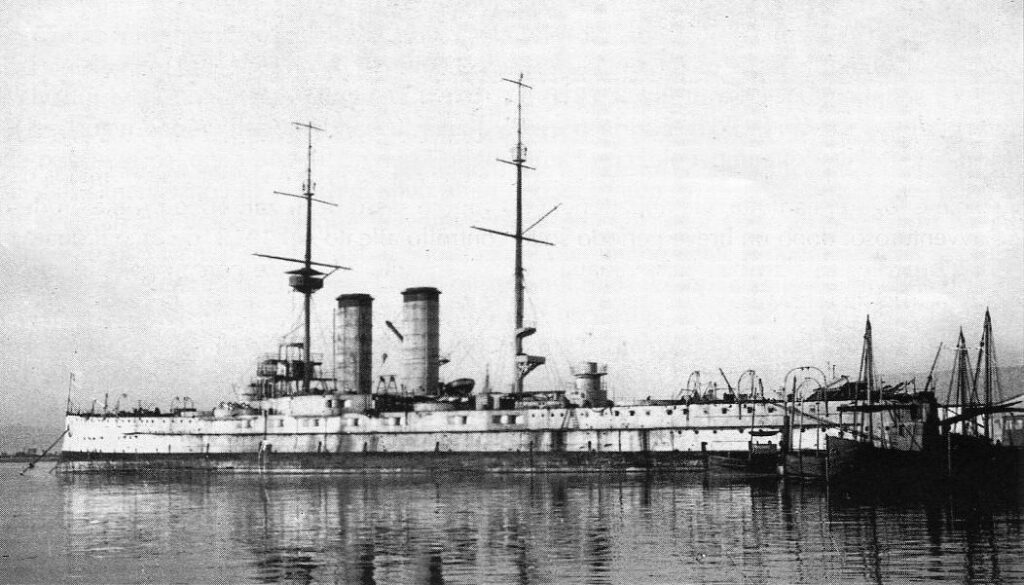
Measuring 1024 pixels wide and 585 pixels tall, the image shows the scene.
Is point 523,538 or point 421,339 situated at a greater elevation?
point 421,339

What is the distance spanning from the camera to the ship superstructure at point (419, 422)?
141 ft

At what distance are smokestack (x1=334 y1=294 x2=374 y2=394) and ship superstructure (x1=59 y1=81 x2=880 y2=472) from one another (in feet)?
0.22

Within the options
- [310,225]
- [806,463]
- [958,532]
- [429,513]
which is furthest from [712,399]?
[310,225]

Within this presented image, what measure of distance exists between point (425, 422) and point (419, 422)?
0.33m

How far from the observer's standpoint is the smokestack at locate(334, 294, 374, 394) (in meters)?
53.2

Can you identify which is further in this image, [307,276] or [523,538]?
[307,276]

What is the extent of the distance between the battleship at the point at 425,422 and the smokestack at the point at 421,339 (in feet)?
0.20

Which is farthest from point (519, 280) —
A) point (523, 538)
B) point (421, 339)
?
point (523, 538)

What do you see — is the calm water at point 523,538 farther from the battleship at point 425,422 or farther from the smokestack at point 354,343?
the smokestack at point 354,343

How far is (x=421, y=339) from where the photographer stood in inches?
2020

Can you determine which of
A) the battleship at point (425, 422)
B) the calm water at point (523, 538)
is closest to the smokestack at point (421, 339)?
the battleship at point (425, 422)

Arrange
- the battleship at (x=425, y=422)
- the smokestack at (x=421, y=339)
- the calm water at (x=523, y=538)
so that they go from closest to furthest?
the calm water at (x=523, y=538) < the battleship at (x=425, y=422) < the smokestack at (x=421, y=339)

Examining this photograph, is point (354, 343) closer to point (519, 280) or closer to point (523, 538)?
point (519, 280)

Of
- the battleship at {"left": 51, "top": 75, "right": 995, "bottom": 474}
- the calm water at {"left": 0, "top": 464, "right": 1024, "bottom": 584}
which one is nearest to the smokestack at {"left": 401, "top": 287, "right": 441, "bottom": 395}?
the battleship at {"left": 51, "top": 75, "right": 995, "bottom": 474}
